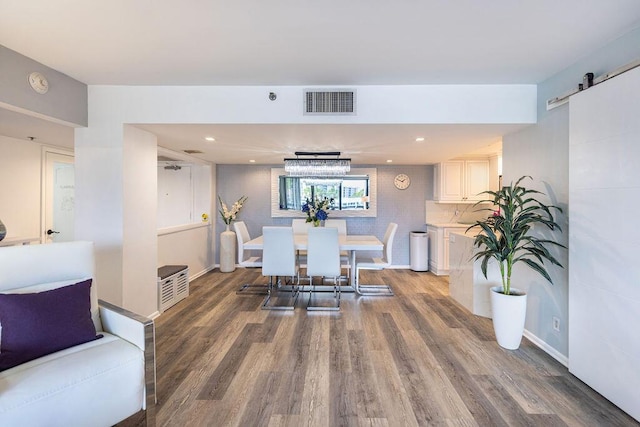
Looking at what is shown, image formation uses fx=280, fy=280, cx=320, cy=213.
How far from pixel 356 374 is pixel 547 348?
1.78 m

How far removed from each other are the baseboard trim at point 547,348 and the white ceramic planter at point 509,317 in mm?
232

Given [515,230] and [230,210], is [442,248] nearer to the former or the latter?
[515,230]

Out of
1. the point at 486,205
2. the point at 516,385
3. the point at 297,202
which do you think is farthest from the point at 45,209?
the point at 486,205

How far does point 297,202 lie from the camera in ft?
18.9

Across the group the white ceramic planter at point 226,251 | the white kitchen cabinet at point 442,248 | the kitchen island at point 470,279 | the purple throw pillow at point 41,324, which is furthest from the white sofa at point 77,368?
the white kitchen cabinet at point 442,248

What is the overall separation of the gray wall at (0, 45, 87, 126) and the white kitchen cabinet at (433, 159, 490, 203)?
5.22 m

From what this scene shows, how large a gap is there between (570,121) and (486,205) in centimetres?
338

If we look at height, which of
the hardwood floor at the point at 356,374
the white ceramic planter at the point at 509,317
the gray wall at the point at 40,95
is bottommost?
the hardwood floor at the point at 356,374

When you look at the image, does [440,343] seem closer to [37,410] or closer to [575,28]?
[575,28]

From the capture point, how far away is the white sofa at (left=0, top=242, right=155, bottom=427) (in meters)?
1.27

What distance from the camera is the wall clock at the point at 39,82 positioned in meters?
2.27

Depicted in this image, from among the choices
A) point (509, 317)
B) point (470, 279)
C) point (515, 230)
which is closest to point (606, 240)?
point (515, 230)

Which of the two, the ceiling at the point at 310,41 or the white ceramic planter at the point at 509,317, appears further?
the white ceramic planter at the point at 509,317

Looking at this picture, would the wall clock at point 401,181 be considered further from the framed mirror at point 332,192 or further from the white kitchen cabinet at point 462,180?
the white kitchen cabinet at point 462,180
